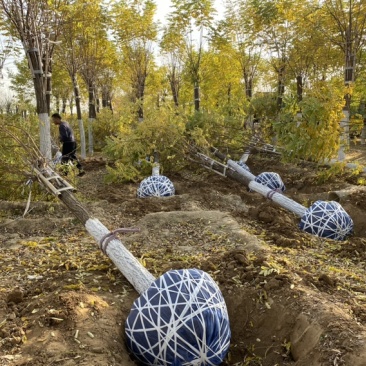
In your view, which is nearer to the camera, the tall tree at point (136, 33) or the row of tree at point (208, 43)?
the row of tree at point (208, 43)

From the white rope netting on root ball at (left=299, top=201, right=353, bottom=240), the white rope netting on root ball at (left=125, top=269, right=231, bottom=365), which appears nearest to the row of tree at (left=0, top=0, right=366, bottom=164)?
the white rope netting on root ball at (left=299, top=201, right=353, bottom=240)

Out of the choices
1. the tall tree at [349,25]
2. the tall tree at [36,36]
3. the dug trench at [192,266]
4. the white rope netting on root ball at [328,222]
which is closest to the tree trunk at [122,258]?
the dug trench at [192,266]

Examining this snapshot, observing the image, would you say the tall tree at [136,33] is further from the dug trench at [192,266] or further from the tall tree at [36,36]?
the dug trench at [192,266]

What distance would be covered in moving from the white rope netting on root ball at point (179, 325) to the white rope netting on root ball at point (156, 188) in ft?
14.1

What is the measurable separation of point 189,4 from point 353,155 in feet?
27.5

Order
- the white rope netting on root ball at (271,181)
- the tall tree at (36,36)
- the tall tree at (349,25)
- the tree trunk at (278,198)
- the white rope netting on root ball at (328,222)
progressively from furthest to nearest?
the tall tree at (349,25) → the white rope netting on root ball at (271,181) → the tall tree at (36,36) → the tree trunk at (278,198) → the white rope netting on root ball at (328,222)

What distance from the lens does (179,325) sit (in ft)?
8.26

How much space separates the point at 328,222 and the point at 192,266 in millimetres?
2160

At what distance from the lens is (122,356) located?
2.56 m

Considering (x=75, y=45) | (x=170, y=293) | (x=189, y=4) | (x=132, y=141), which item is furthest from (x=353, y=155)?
(x=170, y=293)

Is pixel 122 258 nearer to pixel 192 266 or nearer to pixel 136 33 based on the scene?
pixel 192 266

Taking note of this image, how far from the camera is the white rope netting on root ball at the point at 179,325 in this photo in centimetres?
252

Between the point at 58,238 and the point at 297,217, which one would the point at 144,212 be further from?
the point at 297,217

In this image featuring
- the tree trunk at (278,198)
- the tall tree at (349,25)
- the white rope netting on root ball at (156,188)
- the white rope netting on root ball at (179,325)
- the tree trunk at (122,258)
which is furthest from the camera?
the tall tree at (349,25)
